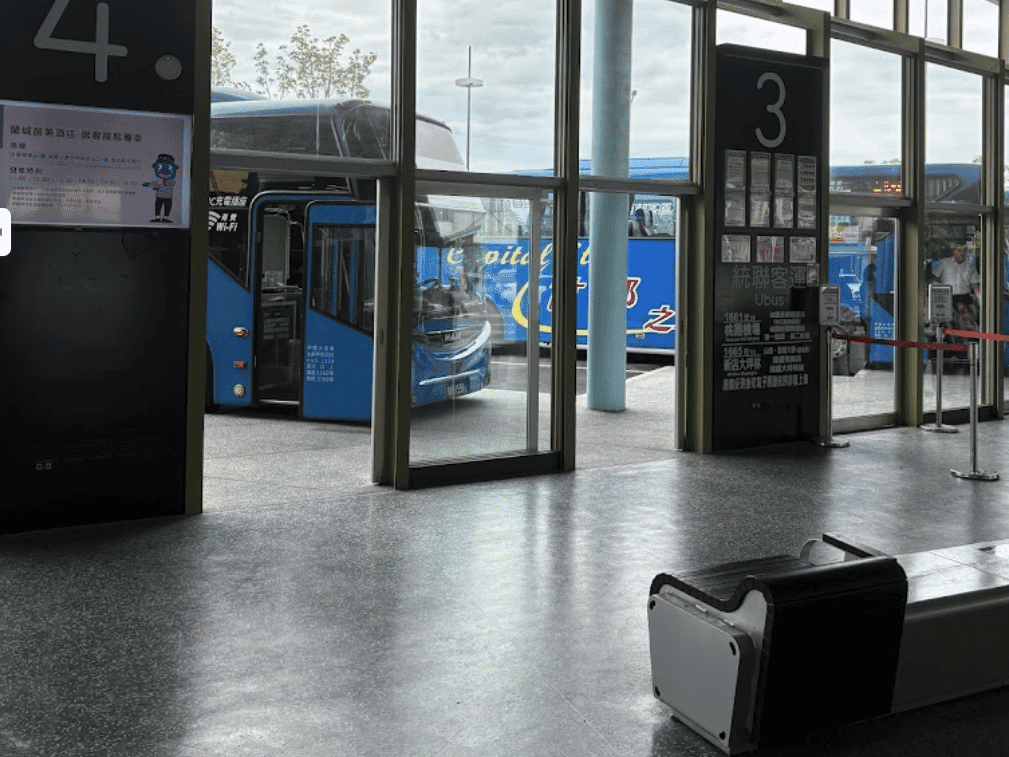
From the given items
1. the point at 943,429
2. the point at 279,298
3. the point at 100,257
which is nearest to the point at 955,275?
the point at 943,429

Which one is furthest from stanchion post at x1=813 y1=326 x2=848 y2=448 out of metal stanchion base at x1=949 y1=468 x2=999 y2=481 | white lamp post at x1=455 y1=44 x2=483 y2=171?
white lamp post at x1=455 y1=44 x2=483 y2=171

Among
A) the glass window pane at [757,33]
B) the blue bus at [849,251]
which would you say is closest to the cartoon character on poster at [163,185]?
the blue bus at [849,251]

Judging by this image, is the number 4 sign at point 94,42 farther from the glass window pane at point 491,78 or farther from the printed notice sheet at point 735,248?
the printed notice sheet at point 735,248

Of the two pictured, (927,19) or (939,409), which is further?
(927,19)

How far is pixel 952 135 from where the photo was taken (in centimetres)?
941

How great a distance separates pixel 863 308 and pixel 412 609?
19.8 ft

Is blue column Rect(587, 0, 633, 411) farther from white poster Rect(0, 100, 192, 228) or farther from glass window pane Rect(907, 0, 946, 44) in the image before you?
white poster Rect(0, 100, 192, 228)

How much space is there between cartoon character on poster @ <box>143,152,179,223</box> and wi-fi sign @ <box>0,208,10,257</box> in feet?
2.21

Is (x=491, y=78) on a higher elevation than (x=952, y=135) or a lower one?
lower

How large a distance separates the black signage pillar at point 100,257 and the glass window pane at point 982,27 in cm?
698

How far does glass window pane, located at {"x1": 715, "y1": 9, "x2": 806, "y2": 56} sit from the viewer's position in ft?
25.6

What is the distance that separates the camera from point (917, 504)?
6098mm

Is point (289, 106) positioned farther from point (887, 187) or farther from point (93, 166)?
point (887, 187)

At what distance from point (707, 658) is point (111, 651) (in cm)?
196
